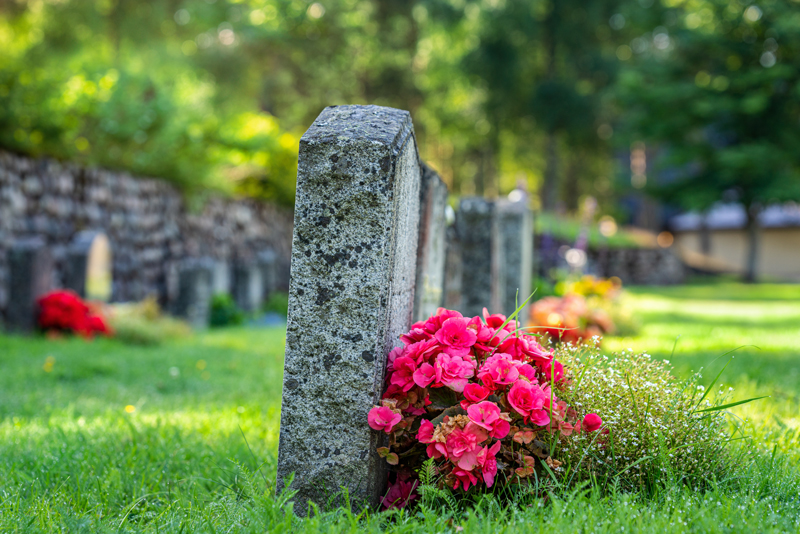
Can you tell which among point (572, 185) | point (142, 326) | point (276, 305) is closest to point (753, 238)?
point (572, 185)

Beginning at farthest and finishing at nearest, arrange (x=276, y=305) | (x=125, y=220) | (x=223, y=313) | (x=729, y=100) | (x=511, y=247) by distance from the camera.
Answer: (x=729, y=100) < (x=276, y=305) < (x=223, y=313) < (x=125, y=220) < (x=511, y=247)

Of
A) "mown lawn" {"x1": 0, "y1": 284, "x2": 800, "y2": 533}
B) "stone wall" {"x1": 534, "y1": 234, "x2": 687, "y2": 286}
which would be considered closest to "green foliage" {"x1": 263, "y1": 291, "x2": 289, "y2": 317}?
"mown lawn" {"x1": 0, "y1": 284, "x2": 800, "y2": 533}

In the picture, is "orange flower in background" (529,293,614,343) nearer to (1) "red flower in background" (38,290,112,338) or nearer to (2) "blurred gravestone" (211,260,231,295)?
(1) "red flower in background" (38,290,112,338)

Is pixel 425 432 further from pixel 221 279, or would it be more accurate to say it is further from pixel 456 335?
pixel 221 279

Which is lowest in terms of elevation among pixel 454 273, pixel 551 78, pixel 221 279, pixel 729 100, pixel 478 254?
pixel 221 279

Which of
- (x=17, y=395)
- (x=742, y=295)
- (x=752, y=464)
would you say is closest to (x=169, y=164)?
(x=17, y=395)

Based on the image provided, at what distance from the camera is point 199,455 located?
267 cm

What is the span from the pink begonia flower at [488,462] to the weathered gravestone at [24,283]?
613 centimetres

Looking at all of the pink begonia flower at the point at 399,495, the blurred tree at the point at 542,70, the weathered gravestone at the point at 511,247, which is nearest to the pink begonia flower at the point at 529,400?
the pink begonia flower at the point at 399,495

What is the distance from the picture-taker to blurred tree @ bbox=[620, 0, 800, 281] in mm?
17188

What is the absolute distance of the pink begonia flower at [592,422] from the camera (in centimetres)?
200

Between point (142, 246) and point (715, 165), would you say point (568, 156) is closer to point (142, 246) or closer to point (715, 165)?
point (715, 165)

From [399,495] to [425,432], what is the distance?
0.95ft

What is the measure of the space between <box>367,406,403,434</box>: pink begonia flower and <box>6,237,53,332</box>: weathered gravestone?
5.82 metres
